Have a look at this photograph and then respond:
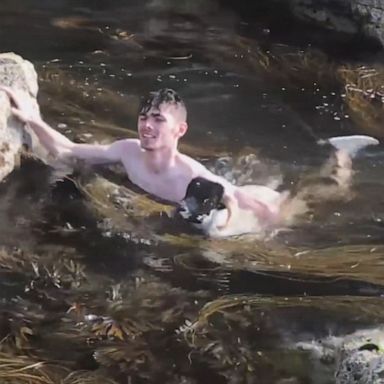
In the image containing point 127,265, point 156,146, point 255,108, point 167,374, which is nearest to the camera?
point 167,374

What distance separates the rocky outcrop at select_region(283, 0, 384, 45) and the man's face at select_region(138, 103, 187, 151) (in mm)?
448

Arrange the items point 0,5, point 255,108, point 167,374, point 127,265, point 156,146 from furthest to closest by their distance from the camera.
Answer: point 0,5
point 255,108
point 156,146
point 127,265
point 167,374

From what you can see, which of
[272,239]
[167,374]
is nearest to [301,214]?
[272,239]

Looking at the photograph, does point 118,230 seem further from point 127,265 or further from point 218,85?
point 218,85

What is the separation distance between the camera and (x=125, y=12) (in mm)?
1350

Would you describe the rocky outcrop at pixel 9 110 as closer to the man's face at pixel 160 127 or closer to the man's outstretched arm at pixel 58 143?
the man's outstretched arm at pixel 58 143

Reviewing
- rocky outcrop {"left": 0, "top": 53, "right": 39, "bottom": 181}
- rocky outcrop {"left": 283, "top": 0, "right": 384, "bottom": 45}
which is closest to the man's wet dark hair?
rocky outcrop {"left": 0, "top": 53, "right": 39, "bottom": 181}

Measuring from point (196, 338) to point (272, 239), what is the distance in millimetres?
162

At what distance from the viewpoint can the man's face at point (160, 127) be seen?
945 mm

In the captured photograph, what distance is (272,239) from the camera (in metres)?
0.87

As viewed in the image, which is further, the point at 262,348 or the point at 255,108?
the point at 255,108

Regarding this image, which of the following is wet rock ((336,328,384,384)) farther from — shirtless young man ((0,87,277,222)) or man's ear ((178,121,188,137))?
man's ear ((178,121,188,137))

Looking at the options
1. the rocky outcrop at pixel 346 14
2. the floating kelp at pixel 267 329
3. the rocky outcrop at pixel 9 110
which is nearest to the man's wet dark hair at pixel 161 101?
the rocky outcrop at pixel 9 110

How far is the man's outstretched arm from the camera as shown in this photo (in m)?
0.96
